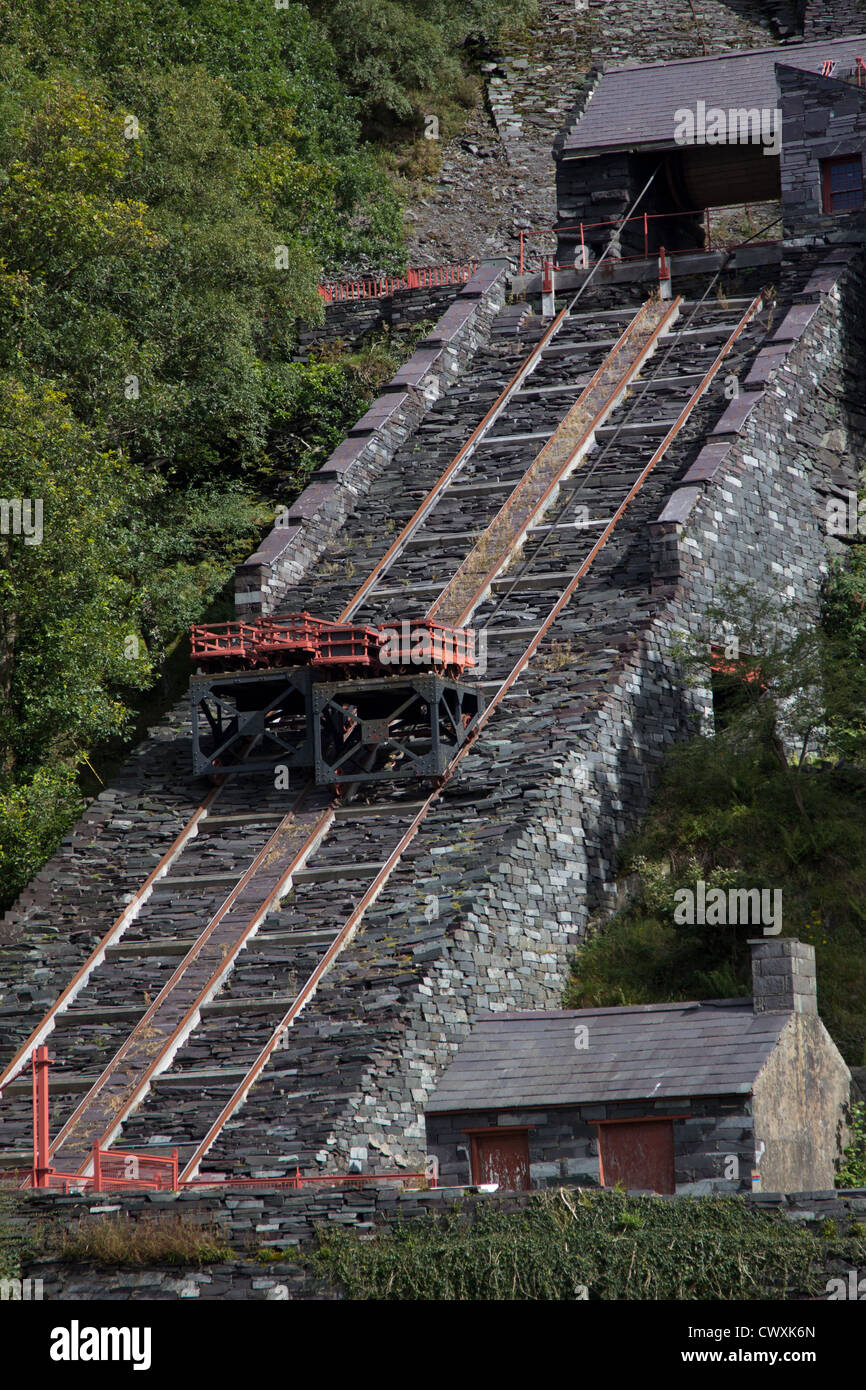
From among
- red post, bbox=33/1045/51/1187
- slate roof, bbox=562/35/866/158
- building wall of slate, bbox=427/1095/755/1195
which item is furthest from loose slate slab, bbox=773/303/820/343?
red post, bbox=33/1045/51/1187

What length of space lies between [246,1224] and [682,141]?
94.3ft

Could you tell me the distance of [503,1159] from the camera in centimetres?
2355

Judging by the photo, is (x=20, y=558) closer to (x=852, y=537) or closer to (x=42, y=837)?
(x=42, y=837)

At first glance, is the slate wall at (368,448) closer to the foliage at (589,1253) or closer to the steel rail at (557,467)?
the steel rail at (557,467)

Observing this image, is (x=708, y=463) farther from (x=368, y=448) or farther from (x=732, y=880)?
(x=732, y=880)

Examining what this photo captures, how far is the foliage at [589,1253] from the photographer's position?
20328 mm

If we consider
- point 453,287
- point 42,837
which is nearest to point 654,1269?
point 42,837

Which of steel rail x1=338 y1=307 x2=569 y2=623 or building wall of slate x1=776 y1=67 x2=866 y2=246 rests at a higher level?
building wall of slate x1=776 y1=67 x2=866 y2=246

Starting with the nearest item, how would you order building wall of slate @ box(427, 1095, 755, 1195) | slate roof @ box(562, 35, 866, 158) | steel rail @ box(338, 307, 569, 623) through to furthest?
building wall of slate @ box(427, 1095, 755, 1195), steel rail @ box(338, 307, 569, 623), slate roof @ box(562, 35, 866, 158)

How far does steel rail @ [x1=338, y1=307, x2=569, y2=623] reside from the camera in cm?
3462

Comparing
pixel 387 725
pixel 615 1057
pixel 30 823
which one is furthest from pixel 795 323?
pixel 615 1057

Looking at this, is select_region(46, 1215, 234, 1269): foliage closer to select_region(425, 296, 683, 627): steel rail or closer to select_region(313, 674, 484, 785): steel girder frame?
select_region(313, 674, 484, 785): steel girder frame

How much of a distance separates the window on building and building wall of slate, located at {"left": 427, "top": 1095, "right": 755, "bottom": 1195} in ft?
76.7
